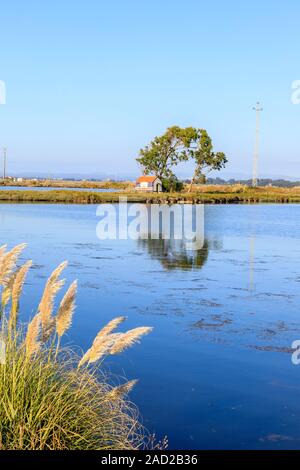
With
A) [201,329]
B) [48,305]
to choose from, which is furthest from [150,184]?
[48,305]

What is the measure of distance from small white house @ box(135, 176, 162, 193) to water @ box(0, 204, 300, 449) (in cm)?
5474

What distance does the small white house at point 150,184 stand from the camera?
76.6 meters

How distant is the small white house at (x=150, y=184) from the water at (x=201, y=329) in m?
54.7

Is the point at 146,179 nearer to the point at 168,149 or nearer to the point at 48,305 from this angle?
the point at 168,149

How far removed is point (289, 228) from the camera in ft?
107

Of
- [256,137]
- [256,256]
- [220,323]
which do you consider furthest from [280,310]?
[256,137]

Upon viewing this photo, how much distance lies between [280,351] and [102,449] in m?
4.81

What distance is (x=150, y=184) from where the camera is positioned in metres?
77.0

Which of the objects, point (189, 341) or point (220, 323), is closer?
point (189, 341)

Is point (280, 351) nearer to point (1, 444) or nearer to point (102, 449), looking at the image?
point (102, 449)

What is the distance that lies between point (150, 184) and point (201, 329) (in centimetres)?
6761

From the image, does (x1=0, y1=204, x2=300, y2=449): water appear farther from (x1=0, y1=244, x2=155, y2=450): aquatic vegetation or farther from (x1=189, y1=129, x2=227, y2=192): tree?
(x1=189, y1=129, x2=227, y2=192): tree

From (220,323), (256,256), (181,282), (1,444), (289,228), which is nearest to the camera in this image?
(1,444)
